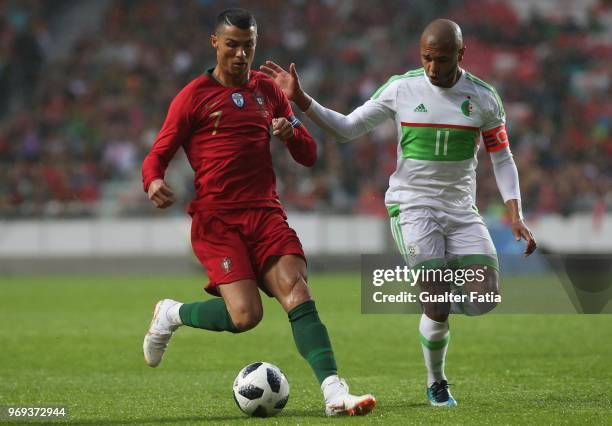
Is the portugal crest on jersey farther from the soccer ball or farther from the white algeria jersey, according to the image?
the white algeria jersey

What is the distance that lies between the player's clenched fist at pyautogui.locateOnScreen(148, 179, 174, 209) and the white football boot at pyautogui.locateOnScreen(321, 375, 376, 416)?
4.09 feet

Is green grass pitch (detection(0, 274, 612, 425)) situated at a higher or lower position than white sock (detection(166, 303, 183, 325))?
lower

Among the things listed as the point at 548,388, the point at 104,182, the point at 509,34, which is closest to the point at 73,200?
the point at 104,182

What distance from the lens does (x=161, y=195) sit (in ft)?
19.6

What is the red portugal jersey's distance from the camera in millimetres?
6395

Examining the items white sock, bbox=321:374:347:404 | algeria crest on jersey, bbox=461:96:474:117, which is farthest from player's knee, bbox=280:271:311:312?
algeria crest on jersey, bbox=461:96:474:117

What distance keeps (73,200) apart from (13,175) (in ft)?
4.08

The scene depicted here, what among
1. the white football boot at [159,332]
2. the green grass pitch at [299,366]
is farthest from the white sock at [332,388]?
the white football boot at [159,332]

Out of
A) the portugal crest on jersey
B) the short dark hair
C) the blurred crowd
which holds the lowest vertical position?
the blurred crowd

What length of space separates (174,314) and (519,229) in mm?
2124

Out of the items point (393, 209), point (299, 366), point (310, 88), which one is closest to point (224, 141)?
point (393, 209)

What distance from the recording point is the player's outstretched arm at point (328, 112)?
650cm

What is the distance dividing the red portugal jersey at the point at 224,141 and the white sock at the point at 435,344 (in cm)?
119

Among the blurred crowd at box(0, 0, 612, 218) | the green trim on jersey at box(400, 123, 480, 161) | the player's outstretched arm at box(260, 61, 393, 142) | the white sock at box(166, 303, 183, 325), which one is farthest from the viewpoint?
the blurred crowd at box(0, 0, 612, 218)
